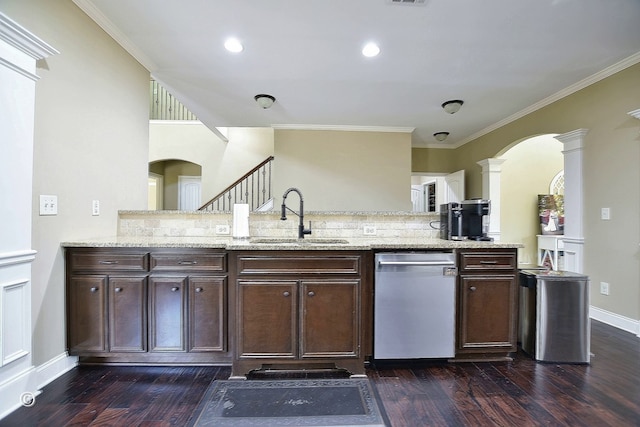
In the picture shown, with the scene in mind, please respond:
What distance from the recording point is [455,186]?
6.07m

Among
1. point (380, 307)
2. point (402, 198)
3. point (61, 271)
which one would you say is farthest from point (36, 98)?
point (402, 198)

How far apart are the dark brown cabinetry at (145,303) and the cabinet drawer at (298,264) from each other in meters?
0.23

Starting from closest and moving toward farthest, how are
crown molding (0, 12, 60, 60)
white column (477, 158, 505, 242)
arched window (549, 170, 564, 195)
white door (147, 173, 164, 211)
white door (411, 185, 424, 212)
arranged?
crown molding (0, 12, 60, 60) < white column (477, 158, 505, 242) < arched window (549, 170, 564, 195) < white door (147, 173, 164, 211) < white door (411, 185, 424, 212)

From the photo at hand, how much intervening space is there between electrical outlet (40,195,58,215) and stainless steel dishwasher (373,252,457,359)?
88.8 inches

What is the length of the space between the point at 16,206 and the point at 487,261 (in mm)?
3064

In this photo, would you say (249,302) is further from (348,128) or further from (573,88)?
(573,88)

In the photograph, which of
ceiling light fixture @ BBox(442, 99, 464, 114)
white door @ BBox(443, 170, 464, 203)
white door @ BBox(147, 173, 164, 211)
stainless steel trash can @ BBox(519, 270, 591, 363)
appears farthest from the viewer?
white door @ BBox(147, 173, 164, 211)

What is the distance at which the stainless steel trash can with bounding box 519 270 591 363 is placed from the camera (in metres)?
2.19

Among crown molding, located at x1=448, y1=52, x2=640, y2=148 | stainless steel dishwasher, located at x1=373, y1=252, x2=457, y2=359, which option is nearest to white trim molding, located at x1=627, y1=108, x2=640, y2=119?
crown molding, located at x1=448, y1=52, x2=640, y2=148

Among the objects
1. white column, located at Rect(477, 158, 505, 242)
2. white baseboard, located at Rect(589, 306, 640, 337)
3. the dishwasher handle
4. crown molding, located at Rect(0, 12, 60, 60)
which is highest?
crown molding, located at Rect(0, 12, 60, 60)

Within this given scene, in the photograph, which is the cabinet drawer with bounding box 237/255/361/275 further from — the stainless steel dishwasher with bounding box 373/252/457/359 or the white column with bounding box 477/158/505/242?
the white column with bounding box 477/158/505/242

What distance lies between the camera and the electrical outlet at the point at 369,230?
8.72 ft

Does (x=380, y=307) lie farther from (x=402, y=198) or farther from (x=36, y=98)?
(x=402, y=198)

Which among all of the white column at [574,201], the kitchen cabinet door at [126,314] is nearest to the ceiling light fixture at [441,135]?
the white column at [574,201]
